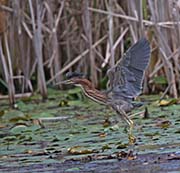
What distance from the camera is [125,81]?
4895 mm

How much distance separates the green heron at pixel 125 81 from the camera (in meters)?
4.80

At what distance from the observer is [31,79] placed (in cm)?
943

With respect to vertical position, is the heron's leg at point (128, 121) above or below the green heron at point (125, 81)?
below

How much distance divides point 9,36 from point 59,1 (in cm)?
94

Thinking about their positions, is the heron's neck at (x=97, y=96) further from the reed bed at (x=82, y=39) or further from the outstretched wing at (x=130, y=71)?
the reed bed at (x=82, y=39)

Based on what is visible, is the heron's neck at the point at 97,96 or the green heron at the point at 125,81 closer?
the green heron at the point at 125,81

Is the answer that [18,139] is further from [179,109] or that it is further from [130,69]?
[179,109]

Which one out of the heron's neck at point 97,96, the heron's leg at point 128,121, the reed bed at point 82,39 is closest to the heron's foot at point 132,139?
the heron's leg at point 128,121

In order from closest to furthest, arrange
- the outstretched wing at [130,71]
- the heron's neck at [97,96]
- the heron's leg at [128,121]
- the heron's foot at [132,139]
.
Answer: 1. the heron's foot at [132,139]
2. the heron's leg at [128,121]
3. the outstretched wing at [130,71]
4. the heron's neck at [97,96]

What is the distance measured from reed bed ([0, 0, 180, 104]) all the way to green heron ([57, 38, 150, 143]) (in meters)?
2.05

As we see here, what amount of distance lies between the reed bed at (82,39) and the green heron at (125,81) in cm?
205

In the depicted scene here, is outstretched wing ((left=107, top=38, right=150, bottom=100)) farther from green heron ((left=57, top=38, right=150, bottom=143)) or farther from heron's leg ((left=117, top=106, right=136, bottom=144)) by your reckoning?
heron's leg ((left=117, top=106, right=136, bottom=144))

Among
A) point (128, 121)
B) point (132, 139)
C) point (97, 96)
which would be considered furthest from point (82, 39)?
point (132, 139)

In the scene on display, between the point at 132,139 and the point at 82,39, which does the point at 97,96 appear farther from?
the point at 82,39
